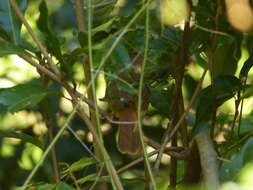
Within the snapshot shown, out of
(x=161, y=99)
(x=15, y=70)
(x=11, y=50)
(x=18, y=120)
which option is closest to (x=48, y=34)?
(x=11, y=50)

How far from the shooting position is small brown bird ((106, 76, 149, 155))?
1147 mm

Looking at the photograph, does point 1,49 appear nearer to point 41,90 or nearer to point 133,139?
point 41,90

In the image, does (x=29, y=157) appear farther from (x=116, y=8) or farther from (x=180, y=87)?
(x=180, y=87)

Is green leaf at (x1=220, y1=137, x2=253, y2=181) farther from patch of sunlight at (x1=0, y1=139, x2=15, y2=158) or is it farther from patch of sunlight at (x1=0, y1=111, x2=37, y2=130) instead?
patch of sunlight at (x1=0, y1=139, x2=15, y2=158)

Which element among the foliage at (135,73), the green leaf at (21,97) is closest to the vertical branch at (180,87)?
the foliage at (135,73)

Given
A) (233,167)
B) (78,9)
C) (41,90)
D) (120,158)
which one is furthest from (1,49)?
(120,158)

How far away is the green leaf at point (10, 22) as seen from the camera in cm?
109

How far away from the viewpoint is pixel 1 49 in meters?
0.98

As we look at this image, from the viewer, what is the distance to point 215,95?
1.06m

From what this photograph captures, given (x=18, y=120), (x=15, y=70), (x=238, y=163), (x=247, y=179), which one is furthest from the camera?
(x=18, y=120)

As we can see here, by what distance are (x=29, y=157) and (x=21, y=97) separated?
3.25ft

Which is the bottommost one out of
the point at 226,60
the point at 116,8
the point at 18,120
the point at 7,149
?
the point at 7,149

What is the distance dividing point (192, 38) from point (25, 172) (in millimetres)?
1283

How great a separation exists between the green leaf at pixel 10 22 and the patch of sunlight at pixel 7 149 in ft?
3.48
